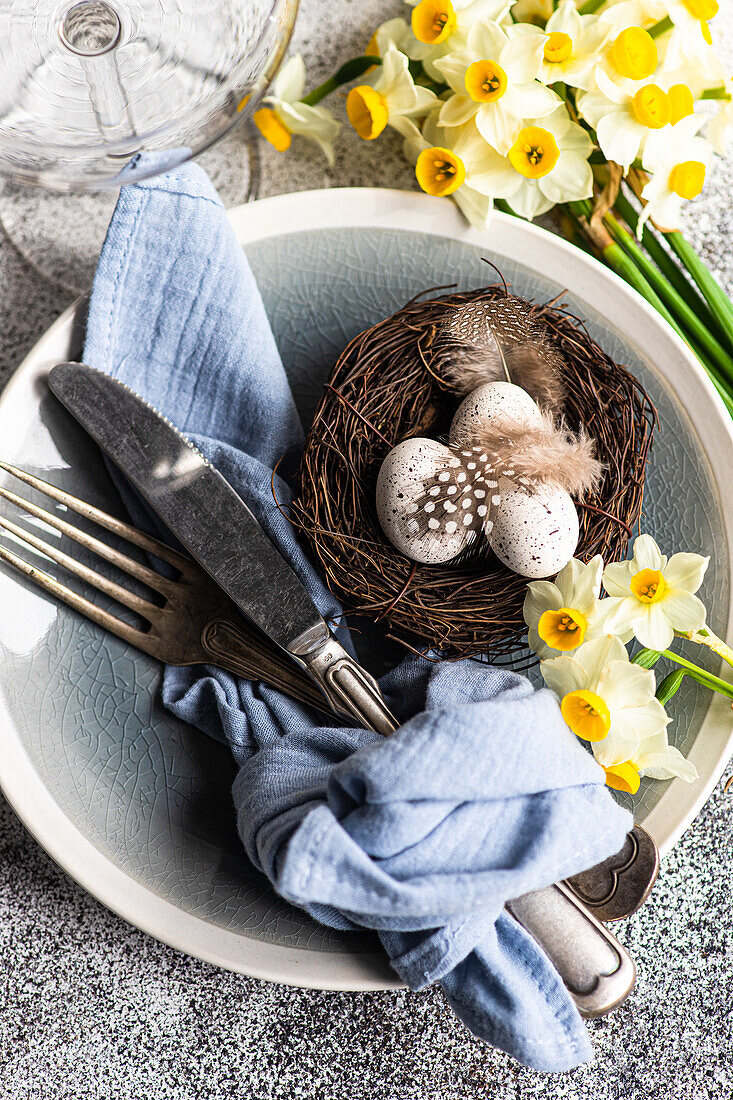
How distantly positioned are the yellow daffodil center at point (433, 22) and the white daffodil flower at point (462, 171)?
0.06 m

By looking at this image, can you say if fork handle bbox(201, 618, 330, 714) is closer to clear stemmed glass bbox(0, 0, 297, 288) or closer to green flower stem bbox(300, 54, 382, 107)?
clear stemmed glass bbox(0, 0, 297, 288)

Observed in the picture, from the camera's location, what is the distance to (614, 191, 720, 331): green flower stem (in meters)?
0.69

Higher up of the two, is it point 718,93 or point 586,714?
point 718,93

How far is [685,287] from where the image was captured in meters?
0.70

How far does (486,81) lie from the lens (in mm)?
583

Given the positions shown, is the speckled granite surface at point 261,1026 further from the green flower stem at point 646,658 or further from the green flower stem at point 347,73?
the green flower stem at point 347,73

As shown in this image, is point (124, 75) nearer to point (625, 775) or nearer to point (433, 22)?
point (433, 22)

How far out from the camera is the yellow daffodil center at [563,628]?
0.52 m

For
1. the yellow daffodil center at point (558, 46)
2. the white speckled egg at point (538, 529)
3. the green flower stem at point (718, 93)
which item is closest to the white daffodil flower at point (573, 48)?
the yellow daffodil center at point (558, 46)

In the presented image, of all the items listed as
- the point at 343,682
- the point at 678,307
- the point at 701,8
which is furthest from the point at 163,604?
the point at 701,8

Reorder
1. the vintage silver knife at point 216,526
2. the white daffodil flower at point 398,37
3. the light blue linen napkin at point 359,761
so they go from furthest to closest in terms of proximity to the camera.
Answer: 1. the white daffodil flower at point 398,37
2. the vintage silver knife at point 216,526
3. the light blue linen napkin at point 359,761

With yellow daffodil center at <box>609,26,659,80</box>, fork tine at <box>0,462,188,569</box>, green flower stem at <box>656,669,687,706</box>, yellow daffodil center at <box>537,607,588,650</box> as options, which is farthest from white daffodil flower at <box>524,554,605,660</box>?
yellow daffodil center at <box>609,26,659,80</box>

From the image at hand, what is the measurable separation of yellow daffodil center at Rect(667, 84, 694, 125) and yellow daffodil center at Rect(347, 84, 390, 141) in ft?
0.71

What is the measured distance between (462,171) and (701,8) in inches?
8.2
